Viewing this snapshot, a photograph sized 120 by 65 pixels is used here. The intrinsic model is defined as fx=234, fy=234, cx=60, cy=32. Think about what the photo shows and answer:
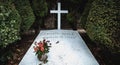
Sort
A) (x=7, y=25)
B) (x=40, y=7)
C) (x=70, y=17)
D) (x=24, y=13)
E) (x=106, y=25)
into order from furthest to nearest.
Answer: (x=70, y=17)
(x=40, y=7)
(x=24, y=13)
(x=7, y=25)
(x=106, y=25)

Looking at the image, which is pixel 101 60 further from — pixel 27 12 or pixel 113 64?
pixel 27 12

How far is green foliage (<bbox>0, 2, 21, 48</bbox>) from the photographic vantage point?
6172mm

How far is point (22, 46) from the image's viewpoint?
26.6 feet

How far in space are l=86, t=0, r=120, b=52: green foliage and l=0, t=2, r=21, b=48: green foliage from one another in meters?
2.16

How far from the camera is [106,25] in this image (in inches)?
235

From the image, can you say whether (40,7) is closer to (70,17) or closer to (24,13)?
(24,13)

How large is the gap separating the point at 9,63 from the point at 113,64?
2.98 meters

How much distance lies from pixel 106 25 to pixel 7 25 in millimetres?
2625

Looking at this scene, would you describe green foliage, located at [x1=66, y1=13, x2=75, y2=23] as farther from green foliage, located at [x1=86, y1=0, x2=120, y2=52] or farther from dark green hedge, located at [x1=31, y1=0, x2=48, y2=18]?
green foliage, located at [x1=86, y1=0, x2=120, y2=52]

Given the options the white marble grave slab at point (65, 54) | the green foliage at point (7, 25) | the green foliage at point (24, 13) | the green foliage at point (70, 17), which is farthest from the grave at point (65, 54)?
the green foliage at point (70, 17)

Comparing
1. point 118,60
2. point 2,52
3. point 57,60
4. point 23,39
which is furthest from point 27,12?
point 118,60

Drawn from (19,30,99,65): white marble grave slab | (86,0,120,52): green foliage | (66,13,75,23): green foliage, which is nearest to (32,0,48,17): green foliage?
(66,13,75,23): green foliage

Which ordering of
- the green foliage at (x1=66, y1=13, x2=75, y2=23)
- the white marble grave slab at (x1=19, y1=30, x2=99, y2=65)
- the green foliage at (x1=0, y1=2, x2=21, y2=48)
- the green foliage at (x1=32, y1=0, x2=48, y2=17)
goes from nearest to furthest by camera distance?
the white marble grave slab at (x1=19, y1=30, x2=99, y2=65) → the green foliage at (x1=0, y1=2, x2=21, y2=48) → the green foliage at (x1=32, y1=0, x2=48, y2=17) → the green foliage at (x1=66, y1=13, x2=75, y2=23)

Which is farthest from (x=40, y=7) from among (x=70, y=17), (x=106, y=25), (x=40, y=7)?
(x=106, y=25)
